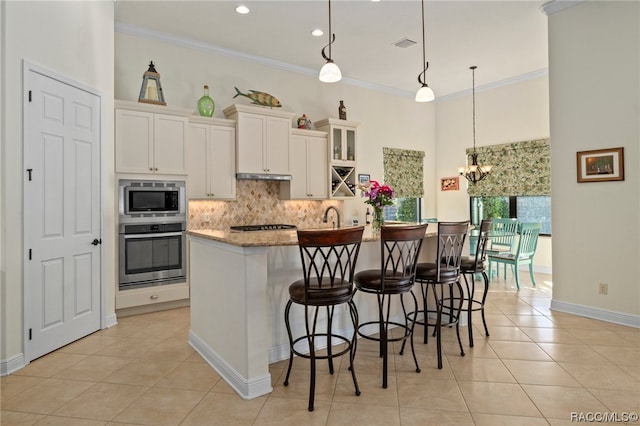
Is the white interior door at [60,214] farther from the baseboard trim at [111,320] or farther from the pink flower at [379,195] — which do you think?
the pink flower at [379,195]

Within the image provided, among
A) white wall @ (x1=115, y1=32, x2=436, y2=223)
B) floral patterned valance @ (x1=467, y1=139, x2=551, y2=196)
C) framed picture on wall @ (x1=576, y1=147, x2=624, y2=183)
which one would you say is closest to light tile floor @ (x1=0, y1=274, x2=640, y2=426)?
framed picture on wall @ (x1=576, y1=147, x2=624, y2=183)

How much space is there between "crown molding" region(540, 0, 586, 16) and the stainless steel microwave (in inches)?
181

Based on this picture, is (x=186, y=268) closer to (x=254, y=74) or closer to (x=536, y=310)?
(x=254, y=74)

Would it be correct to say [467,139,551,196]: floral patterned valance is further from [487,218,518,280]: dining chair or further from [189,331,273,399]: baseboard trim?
[189,331,273,399]: baseboard trim

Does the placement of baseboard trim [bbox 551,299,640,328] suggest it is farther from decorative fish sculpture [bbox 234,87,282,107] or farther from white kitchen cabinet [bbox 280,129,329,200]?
decorative fish sculpture [bbox 234,87,282,107]

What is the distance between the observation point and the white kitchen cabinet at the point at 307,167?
5.54 m

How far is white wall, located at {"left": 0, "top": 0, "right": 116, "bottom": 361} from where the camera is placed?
9.14 ft

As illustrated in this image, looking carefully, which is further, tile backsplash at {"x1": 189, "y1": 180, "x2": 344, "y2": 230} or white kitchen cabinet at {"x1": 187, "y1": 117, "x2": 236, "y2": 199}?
tile backsplash at {"x1": 189, "y1": 180, "x2": 344, "y2": 230}

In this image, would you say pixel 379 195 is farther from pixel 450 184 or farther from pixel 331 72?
pixel 450 184

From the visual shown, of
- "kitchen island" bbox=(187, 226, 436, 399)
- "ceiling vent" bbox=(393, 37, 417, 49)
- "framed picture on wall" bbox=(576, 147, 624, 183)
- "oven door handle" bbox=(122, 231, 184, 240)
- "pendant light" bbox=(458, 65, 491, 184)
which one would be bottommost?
"kitchen island" bbox=(187, 226, 436, 399)

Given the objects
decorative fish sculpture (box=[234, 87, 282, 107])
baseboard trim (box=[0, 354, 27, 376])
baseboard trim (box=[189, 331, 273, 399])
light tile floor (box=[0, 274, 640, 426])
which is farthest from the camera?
decorative fish sculpture (box=[234, 87, 282, 107])

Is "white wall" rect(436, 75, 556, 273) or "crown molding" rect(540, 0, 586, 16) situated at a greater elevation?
"crown molding" rect(540, 0, 586, 16)

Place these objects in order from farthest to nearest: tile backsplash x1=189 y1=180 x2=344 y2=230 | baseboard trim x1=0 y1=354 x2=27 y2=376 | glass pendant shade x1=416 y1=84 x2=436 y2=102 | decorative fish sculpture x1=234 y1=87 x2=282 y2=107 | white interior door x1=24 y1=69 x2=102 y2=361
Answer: decorative fish sculpture x1=234 y1=87 x2=282 y2=107 < tile backsplash x1=189 y1=180 x2=344 y2=230 < glass pendant shade x1=416 y1=84 x2=436 y2=102 < white interior door x1=24 y1=69 x2=102 y2=361 < baseboard trim x1=0 y1=354 x2=27 y2=376

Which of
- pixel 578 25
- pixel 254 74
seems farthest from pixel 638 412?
pixel 254 74
